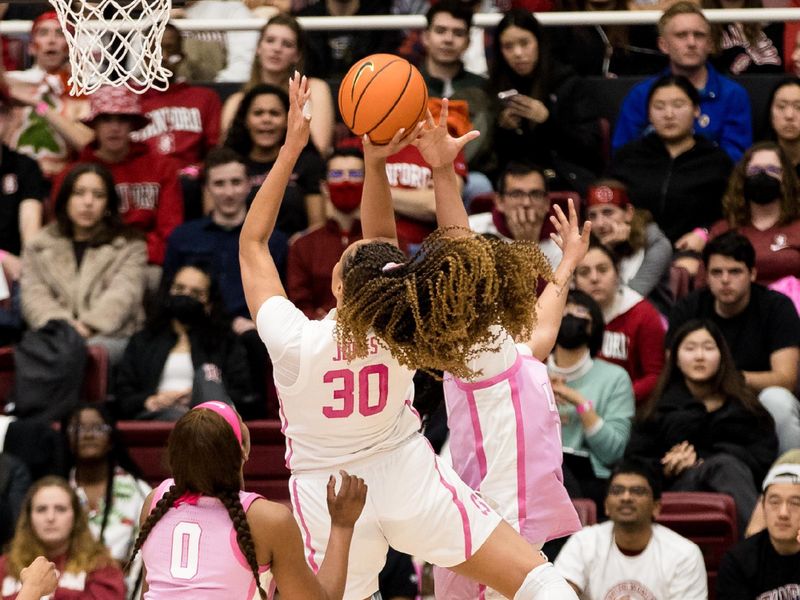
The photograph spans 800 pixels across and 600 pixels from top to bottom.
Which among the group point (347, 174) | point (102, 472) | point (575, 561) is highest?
point (347, 174)

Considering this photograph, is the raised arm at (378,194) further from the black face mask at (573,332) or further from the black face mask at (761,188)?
the black face mask at (761,188)

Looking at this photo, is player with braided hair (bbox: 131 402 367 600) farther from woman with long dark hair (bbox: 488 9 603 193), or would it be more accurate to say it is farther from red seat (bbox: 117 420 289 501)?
woman with long dark hair (bbox: 488 9 603 193)

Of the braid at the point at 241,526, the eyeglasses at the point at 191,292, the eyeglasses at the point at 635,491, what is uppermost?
the eyeglasses at the point at 191,292

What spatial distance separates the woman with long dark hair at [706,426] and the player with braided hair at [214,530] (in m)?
3.38

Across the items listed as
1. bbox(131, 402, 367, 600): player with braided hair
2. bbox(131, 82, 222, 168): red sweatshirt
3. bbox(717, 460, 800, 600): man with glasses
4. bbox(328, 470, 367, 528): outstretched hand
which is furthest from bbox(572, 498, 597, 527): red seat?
bbox(131, 82, 222, 168): red sweatshirt

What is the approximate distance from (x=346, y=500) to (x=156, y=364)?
3.59 meters

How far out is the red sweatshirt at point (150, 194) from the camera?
8992 mm

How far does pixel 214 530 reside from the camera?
4598 mm

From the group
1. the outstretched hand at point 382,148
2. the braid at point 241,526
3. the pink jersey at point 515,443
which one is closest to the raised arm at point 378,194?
the outstretched hand at point 382,148

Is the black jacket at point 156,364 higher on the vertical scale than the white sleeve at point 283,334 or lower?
lower

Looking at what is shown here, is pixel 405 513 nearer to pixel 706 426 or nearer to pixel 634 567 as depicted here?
pixel 634 567

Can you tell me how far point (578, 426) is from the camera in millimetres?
7773

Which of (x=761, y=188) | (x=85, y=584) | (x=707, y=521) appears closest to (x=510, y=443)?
(x=707, y=521)

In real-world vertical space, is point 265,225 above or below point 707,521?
above
